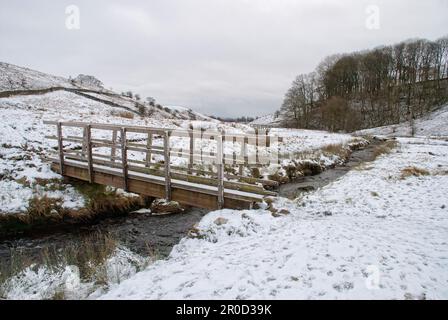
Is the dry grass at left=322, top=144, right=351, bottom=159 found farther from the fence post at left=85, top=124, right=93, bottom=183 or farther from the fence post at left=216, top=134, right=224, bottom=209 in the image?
the fence post at left=85, top=124, right=93, bottom=183

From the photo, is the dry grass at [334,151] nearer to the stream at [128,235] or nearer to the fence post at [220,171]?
the stream at [128,235]

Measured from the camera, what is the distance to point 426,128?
46.8 meters

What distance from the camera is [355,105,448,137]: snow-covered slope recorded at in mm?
44312

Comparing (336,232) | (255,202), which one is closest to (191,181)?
(255,202)

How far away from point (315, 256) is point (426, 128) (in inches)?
2108

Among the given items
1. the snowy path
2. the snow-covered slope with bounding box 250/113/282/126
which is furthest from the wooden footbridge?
the snow-covered slope with bounding box 250/113/282/126

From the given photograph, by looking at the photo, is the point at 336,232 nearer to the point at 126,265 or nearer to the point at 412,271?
the point at 412,271

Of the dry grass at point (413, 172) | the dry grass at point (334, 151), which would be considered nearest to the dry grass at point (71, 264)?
the dry grass at point (413, 172)

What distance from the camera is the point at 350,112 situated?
53906 mm

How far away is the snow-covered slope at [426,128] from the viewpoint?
4431cm

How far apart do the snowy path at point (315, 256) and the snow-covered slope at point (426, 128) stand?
44.2 meters

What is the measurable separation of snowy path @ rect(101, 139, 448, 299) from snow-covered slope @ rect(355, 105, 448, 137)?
4422 centimetres

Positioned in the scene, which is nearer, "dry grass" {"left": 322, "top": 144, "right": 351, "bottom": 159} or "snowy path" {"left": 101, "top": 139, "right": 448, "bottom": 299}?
"snowy path" {"left": 101, "top": 139, "right": 448, "bottom": 299}
